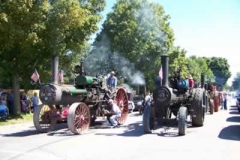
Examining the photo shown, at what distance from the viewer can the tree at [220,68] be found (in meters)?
109

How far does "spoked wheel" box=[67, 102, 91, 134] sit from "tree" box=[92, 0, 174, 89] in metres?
22.4

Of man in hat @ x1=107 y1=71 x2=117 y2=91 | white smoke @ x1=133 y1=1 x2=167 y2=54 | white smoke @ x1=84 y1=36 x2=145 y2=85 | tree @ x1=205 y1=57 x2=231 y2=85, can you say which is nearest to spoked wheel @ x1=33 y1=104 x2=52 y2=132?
man in hat @ x1=107 y1=71 x2=117 y2=91

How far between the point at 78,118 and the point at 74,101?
3.34ft

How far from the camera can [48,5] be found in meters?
16.3

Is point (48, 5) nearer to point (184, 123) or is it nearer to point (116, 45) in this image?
point (184, 123)

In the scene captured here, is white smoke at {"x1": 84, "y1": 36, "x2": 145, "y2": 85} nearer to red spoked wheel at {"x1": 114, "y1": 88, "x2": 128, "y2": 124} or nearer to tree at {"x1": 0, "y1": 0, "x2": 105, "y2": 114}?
tree at {"x1": 0, "y1": 0, "x2": 105, "y2": 114}

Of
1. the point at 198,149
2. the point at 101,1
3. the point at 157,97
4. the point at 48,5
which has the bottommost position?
the point at 198,149

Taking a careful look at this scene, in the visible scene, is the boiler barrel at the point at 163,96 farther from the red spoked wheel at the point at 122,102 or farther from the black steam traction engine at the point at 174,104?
the red spoked wheel at the point at 122,102

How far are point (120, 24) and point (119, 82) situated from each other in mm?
5985

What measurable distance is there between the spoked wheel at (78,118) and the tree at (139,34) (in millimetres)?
22396

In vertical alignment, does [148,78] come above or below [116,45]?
below

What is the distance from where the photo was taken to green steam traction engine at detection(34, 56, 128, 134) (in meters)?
11.6

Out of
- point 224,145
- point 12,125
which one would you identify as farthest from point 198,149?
point 12,125

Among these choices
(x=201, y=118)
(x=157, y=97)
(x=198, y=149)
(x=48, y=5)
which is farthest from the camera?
(x=48, y=5)
